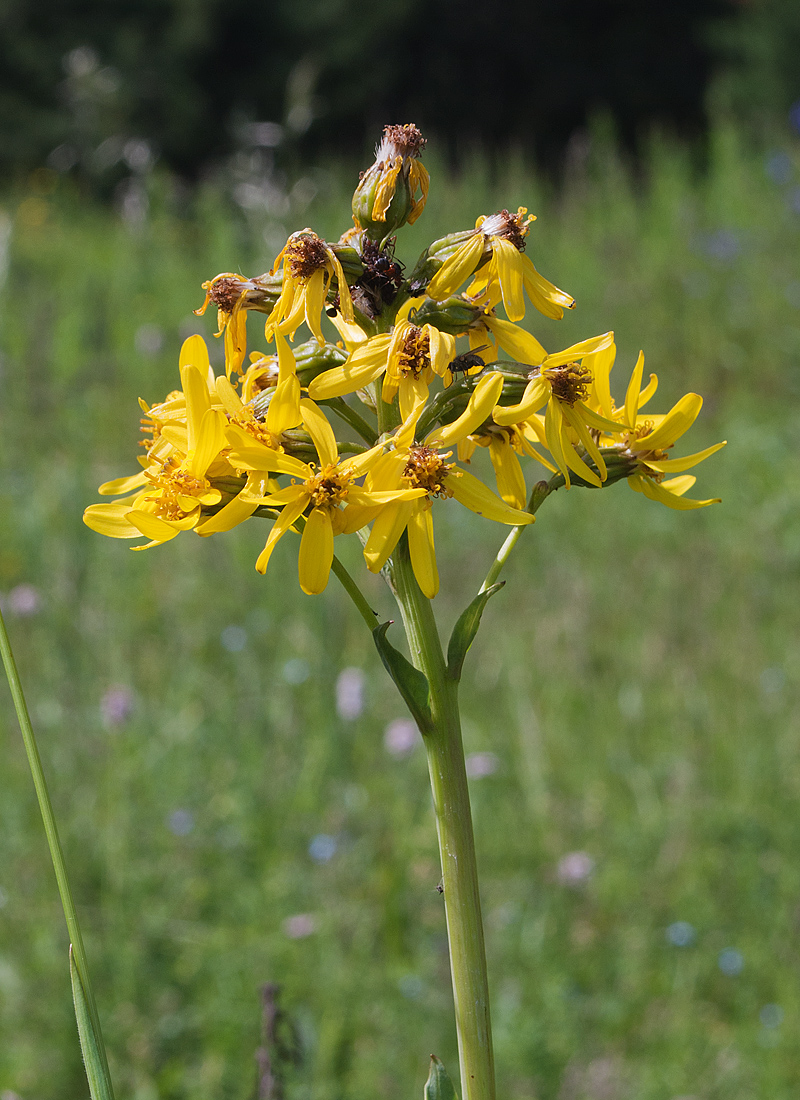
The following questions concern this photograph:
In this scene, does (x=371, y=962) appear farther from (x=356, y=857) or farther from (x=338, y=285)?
(x=338, y=285)

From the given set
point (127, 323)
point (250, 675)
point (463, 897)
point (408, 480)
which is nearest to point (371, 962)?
point (250, 675)

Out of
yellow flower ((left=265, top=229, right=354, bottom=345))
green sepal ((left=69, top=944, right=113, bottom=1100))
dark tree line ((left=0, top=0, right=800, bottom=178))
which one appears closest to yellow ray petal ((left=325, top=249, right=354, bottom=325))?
yellow flower ((left=265, top=229, right=354, bottom=345))

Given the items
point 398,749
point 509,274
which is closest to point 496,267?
point 509,274

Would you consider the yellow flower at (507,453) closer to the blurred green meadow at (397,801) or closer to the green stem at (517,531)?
the green stem at (517,531)

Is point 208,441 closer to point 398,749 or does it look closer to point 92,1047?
point 92,1047

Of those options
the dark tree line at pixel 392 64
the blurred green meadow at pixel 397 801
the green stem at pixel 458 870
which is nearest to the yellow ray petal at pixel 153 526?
the green stem at pixel 458 870

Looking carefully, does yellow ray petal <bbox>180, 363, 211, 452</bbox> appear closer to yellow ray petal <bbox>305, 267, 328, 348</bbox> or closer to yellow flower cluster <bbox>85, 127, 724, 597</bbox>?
yellow flower cluster <bbox>85, 127, 724, 597</bbox>
